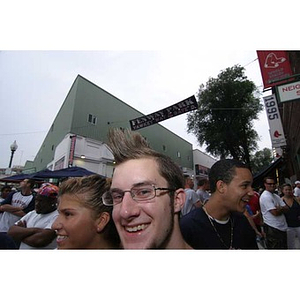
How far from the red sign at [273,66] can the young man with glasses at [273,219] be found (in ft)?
6.06

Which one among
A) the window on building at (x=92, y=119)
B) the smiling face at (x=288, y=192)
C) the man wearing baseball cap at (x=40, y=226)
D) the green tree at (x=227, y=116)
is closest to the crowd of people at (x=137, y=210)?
the man wearing baseball cap at (x=40, y=226)

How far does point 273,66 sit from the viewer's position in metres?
3.38

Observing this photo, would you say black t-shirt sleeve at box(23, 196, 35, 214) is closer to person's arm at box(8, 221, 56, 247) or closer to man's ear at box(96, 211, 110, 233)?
person's arm at box(8, 221, 56, 247)

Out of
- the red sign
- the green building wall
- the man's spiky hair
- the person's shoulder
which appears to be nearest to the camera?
the man's spiky hair

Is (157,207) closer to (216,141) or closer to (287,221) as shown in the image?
(287,221)

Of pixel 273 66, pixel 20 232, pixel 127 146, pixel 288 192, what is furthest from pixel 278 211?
pixel 20 232

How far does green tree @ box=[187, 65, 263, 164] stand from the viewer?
10102mm

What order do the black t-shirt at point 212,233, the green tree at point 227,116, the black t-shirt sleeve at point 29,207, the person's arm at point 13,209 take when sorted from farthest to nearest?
the green tree at point 227,116 < the black t-shirt sleeve at point 29,207 < the person's arm at point 13,209 < the black t-shirt at point 212,233

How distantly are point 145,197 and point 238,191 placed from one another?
79cm

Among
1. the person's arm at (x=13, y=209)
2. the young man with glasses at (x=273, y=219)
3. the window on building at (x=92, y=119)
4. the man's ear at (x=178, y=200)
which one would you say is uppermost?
the window on building at (x=92, y=119)

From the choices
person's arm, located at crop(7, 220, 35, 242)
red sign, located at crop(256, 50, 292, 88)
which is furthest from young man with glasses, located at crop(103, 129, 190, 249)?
red sign, located at crop(256, 50, 292, 88)

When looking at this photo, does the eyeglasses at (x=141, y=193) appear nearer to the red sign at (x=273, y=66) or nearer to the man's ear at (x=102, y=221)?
the man's ear at (x=102, y=221)

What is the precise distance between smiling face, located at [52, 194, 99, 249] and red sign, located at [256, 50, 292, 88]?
3583 millimetres

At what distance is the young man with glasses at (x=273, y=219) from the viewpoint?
249 cm
